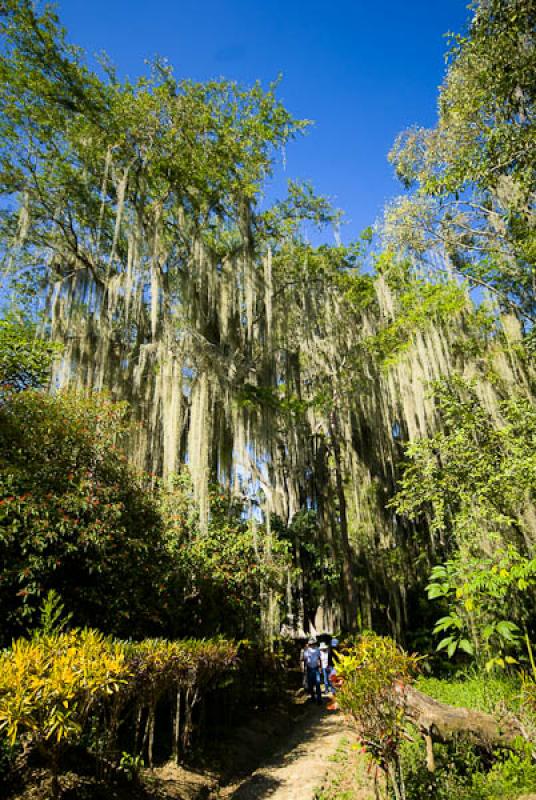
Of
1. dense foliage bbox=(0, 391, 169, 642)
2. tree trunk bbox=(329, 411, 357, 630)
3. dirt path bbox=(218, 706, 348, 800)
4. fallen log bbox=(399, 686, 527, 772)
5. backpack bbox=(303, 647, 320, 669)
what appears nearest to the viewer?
fallen log bbox=(399, 686, 527, 772)

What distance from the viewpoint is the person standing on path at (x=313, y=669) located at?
28.9ft

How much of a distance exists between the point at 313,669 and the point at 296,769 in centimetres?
409

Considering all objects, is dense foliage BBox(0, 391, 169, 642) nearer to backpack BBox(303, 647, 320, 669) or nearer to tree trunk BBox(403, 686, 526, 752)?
tree trunk BBox(403, 686, 526, 752)

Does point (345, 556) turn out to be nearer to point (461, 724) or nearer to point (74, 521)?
point (461, 724)

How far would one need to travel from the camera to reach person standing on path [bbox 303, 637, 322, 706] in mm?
8805

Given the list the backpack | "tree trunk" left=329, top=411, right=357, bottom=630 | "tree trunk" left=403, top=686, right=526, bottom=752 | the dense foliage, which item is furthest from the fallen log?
"tree trunk" left=329, top=411, right=357, bottom=630

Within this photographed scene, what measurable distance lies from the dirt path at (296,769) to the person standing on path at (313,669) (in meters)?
1.78

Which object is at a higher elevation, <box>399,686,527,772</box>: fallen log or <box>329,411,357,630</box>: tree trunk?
<box>329,411,357,630</box>: tree trunk

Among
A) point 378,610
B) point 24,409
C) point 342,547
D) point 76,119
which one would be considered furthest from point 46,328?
point 378,610

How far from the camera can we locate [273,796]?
4355mm

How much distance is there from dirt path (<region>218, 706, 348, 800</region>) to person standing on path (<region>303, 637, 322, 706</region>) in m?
1.78

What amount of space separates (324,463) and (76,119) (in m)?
10.5

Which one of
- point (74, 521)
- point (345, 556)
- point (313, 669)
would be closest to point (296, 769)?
point (74, 521)

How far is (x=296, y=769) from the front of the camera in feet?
16.5
